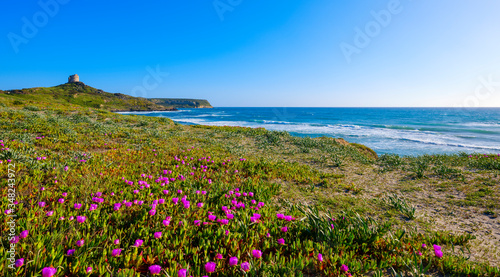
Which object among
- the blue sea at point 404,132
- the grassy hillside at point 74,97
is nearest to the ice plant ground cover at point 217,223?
the blue sea at point 404,132

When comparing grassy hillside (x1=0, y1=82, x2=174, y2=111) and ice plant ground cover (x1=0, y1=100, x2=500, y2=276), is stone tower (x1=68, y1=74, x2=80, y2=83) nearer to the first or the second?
grassy hillside (x1=0, y1=82, x2=174, y2=111)

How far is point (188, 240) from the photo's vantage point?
289 cm

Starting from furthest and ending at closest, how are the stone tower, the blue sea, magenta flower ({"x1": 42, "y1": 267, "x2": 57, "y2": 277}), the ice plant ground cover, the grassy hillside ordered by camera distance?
the stone tower
the grassy hillside
the blue sea
the ice plant ground cover
magenta flower ({"x1": 42, "y1": 267, "x2": 57, "y2": 277})

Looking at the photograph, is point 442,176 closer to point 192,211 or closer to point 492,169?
point 492,169

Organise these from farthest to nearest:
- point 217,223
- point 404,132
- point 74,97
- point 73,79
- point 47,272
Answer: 1. point 73,79
2. point 74,97
3. point 404,132
4. point 217,223
5. point 47,272

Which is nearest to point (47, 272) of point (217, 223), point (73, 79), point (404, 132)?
point (217, 223)

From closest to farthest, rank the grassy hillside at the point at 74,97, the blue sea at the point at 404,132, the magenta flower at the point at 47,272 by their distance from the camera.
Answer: the magenta flower at the point at 47,272 < the blue sea at the point at 404,132 < the grassy hillside at the point at 74,97

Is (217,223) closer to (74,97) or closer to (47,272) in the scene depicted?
(47,272)

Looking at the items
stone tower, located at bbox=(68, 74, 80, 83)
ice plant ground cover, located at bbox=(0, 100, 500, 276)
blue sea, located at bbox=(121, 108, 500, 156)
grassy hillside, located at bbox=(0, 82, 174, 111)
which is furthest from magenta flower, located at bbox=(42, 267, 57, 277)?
stone tower, located at bbox=(68, 74, 80, 83)

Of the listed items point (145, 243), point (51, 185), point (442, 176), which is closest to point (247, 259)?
point (145, 243)

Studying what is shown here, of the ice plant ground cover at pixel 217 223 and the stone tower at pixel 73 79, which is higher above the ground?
the stone tower at pixel 73 79

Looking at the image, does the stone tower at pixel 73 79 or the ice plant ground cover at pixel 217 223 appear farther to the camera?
the stone tower at pixel 73 79

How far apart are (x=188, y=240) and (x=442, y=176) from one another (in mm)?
10092

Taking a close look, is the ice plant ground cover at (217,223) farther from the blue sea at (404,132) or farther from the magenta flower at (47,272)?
the blue sea at (404,132)
